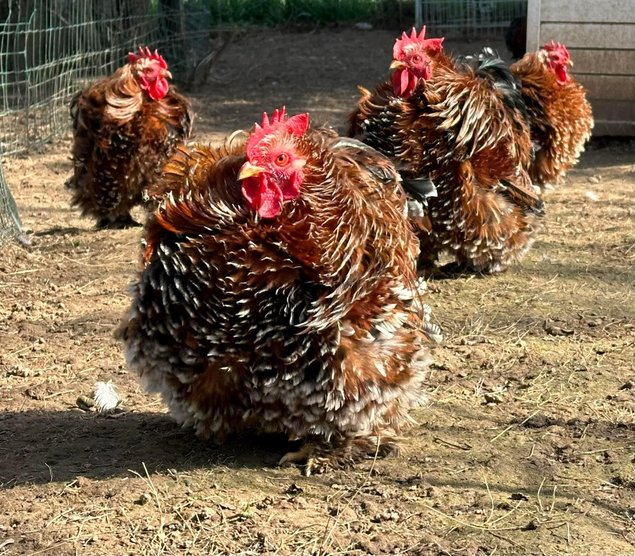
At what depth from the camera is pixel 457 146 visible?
5633 millimetres

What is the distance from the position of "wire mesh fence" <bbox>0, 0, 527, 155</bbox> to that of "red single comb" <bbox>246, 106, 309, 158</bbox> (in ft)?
22.0

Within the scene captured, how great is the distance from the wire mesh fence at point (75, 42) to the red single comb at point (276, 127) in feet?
22.0

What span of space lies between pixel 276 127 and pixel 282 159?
138mm

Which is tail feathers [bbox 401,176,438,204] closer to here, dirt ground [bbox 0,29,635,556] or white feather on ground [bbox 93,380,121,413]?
dirt ground [bbox 0,29,635,556]

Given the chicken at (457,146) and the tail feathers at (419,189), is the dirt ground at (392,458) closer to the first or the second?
the chicken at (457,146)

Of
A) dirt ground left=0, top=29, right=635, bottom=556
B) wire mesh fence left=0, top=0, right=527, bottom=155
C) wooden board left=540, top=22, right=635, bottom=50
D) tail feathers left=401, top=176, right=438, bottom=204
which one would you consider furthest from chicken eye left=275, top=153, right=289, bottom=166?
wire mesh fence left=0, top=0, right=527, bottom=155

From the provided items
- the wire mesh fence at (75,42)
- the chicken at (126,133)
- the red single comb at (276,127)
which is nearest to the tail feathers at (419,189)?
the red single comb at (276,127)

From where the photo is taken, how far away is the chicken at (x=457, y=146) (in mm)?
5629

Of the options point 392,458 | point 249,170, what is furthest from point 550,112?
point 249,170

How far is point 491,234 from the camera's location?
5.91 m

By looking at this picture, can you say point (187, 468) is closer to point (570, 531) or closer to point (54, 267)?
point (570, 531)

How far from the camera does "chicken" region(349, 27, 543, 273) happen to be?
5629 millimetres

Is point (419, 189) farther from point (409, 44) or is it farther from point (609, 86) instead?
point (609, 86)

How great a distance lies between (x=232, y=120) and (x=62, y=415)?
7821mm
